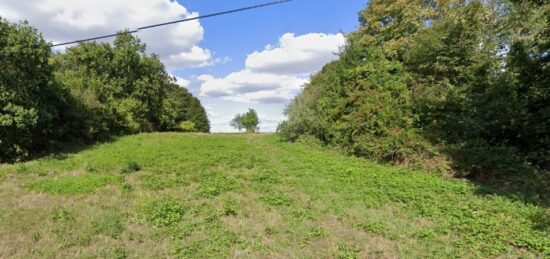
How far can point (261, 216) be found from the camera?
5426 mm

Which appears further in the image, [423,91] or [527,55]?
[423,91]

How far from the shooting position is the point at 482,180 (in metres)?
7.53

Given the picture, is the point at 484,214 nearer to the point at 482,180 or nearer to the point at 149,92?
the point at 482,180

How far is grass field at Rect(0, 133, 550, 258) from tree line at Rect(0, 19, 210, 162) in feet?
10.1

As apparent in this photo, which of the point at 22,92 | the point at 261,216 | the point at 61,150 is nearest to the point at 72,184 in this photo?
the point at 261,216

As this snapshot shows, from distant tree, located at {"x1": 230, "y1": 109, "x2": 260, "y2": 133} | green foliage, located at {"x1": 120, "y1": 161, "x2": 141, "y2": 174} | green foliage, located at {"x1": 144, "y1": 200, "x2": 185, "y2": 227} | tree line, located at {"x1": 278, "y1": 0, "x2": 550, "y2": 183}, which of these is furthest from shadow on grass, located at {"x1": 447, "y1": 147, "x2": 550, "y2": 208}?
distant tree, located at {"x1": 230, "y1": 109, "x2": 260, "y2": 133}

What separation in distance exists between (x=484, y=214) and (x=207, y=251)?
4459mm

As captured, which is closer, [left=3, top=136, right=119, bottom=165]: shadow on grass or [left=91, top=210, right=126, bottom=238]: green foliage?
[left=91, top=210, right=126, bottom=238]: green foliage

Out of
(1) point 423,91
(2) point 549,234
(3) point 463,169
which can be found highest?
(1) point 423,91

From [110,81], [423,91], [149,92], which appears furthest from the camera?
[149,92]

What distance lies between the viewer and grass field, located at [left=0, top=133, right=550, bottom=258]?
417 centimetres

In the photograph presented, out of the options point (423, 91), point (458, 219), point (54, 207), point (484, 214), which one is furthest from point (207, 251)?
point (423, 91)

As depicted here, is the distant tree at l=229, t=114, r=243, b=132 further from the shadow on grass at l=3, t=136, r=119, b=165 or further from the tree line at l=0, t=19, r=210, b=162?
the shadow on grass at l=3, t=136, r=119, b=165

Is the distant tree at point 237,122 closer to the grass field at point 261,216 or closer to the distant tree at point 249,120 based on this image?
the distant tree at point 249,120
